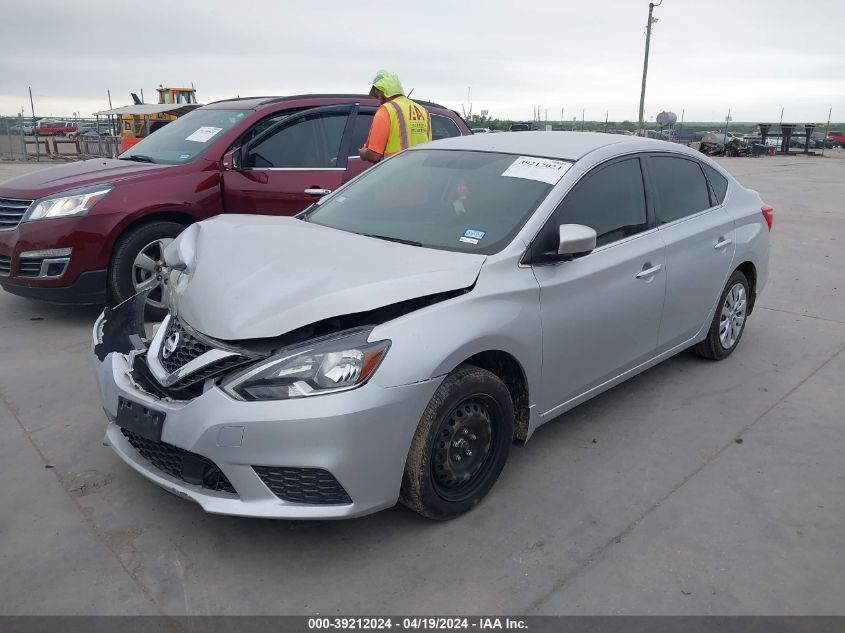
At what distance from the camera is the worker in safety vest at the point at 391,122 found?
566cm

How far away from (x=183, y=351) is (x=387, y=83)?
3.67 m

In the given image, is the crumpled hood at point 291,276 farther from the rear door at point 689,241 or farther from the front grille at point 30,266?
the front grille at point 30,266

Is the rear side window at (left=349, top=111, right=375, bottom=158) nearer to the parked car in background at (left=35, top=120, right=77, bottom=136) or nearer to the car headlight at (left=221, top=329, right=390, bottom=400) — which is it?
the car headlight at (left=221, top=329, right=390, bottom=400)

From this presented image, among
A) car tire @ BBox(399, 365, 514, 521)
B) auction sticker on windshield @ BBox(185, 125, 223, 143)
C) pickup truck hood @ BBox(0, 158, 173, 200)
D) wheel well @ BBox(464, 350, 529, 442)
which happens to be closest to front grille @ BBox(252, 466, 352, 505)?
car tire @ BBox(399, 365, 514, 521)

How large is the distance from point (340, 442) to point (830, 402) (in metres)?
3.33

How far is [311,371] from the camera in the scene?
8.56ft

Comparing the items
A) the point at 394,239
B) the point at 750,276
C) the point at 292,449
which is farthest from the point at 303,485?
the point at 750,276

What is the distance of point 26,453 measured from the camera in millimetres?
3590

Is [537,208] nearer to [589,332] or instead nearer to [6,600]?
[589,332]

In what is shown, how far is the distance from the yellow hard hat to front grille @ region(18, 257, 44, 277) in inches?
115

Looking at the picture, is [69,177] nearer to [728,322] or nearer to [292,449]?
[292,449]

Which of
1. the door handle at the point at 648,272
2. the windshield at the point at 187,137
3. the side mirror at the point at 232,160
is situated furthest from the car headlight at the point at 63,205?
the door handle at the point at 648,272

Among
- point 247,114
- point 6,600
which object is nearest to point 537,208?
point 6,600

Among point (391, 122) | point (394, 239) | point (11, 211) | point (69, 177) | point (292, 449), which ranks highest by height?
point (391, 122)
